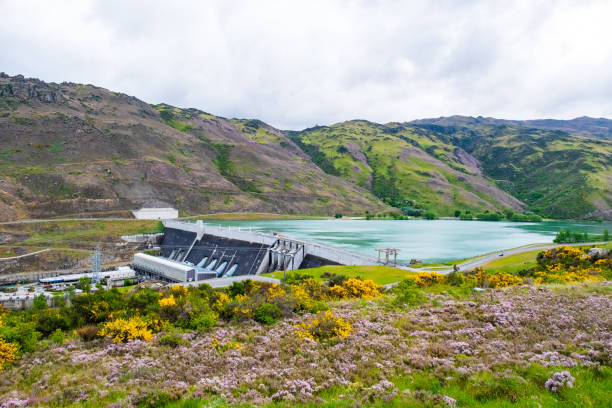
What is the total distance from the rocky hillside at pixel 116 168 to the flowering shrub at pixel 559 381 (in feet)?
363

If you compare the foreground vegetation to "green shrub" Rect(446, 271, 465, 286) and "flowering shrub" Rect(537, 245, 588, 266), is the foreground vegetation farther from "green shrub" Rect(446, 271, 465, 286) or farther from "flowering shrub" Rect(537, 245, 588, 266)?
"flowering shrub" Rect(537, 245, 588, 266)

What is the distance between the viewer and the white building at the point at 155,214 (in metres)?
105

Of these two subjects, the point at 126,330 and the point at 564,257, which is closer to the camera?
the point at 126,330

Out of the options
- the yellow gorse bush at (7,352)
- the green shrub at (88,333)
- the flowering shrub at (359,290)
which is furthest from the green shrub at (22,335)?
the flowering shrub at (359,290)

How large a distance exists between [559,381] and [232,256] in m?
56.2

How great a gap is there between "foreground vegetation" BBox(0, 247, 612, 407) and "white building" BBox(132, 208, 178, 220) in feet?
319

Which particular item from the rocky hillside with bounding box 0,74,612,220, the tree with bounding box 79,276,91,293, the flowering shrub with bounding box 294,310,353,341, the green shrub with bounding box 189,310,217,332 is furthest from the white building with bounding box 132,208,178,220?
the flowering shrub with bounding box 294,310,353,341

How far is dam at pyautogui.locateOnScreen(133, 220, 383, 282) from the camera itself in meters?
46.8

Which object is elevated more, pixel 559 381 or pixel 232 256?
pixel 559 381

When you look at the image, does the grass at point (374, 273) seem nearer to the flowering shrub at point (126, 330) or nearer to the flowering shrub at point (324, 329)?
the flowering shrub at point (324, 329)

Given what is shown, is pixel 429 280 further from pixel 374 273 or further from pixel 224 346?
pixel 224 346

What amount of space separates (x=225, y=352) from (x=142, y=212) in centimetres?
10637

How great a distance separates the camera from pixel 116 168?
12425cm

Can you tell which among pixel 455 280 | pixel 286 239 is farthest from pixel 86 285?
pixel 286 239
